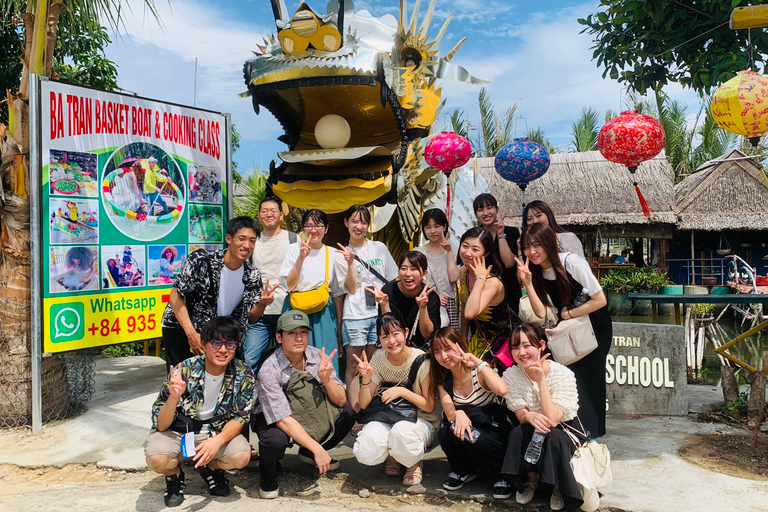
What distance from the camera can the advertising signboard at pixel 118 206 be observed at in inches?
164

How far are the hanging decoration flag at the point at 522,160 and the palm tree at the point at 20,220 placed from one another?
3.61 m

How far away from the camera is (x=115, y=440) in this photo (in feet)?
13.4

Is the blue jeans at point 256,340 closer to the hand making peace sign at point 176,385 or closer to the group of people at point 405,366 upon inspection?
the group of people at point 405,366

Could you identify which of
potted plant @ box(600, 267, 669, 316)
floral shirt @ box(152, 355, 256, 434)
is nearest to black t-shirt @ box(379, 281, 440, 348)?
floral shirt @ box(152, 355, 256, 434)

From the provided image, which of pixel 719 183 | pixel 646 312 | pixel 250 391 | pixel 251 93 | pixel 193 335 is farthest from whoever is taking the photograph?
pixel 719 183

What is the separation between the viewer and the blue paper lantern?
4.52m

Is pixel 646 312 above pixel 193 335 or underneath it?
underneath

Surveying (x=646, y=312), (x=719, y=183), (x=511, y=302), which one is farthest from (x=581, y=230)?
(x=511, y=302)

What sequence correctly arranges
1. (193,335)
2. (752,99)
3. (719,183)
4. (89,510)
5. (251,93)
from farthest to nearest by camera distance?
1. (719,183)
2. (251,93)
3. (752,99)
4. (193,335)
5. (89,510)

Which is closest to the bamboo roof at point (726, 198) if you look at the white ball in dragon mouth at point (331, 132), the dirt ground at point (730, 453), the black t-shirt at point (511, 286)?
the dirt ground at point (730, 453)

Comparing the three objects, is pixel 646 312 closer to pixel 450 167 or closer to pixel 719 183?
pixel 719 183

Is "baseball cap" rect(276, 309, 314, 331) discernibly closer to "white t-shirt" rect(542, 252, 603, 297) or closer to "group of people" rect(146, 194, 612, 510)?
"group of people" rect(146, 194, 612, 510)

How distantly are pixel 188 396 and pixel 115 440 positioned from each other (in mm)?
1454

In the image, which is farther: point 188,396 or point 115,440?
point 115,440
